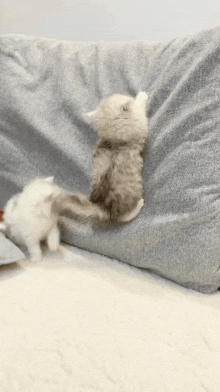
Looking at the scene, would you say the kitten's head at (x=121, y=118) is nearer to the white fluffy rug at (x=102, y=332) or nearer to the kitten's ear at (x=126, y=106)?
the kitten's ear at (x=126, y=106)

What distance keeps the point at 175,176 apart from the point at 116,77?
1.34 feet

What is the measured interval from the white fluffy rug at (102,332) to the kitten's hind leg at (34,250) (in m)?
0.03

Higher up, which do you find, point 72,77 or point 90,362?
point 72,77

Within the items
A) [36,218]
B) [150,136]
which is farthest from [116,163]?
[36,218]

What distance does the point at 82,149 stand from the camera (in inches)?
40.7

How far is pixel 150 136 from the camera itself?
0.94 m

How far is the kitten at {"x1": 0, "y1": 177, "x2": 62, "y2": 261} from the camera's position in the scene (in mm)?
938

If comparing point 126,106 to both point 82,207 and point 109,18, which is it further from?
point 109,18

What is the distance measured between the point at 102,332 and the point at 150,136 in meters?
0.54

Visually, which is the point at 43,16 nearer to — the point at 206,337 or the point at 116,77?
the point at 116,77

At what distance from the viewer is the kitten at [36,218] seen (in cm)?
94

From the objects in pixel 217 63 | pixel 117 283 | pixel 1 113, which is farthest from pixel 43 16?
pixel 117 283

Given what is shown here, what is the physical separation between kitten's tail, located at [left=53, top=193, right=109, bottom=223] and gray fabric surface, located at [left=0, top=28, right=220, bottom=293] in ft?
0.20

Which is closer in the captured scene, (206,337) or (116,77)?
(206,337)
